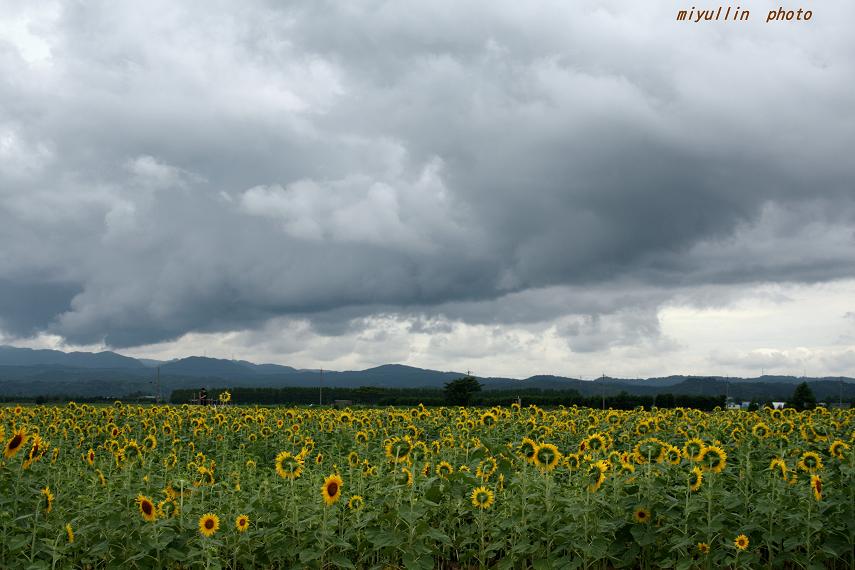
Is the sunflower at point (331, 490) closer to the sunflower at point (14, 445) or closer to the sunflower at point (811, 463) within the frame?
the sunflower at point (14, 445)

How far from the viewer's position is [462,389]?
54.7m

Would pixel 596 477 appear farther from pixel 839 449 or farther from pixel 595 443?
pixel 839 449

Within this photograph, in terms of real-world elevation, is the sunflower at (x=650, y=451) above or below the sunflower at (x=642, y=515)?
above

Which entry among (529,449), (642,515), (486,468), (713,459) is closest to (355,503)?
(486,468)

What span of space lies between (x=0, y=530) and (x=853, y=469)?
10719mm

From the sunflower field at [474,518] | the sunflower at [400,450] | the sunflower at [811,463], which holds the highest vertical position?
the sunflower at [400,450]

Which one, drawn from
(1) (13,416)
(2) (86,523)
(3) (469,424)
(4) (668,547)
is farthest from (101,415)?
(4) (668,547)

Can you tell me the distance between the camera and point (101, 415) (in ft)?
80.2

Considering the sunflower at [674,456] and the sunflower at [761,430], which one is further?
the sunflower at [761,430]

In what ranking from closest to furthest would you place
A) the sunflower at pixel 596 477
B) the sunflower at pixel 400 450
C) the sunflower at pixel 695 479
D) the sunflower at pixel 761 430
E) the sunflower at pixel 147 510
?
the sunflower at pixel 147 510
the sunflower at pixel 596 477
the sunflower at pixel 695 479
the sunflower at pixel 400 450
the sunflower at pixel 761 430

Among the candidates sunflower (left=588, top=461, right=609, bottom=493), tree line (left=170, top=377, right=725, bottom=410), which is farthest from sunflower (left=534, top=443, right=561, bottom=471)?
tree line (left=170, top=377, right=725, bottom=410)

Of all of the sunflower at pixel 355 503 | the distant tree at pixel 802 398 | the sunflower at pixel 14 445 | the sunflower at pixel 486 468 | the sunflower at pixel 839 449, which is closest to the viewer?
the sunflower at pixel 14 445

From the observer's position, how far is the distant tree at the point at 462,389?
2119 inches

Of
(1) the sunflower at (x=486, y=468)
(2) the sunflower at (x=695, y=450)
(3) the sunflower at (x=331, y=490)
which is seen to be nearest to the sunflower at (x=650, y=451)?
(2) the sunflower at (x=695, y=450)
